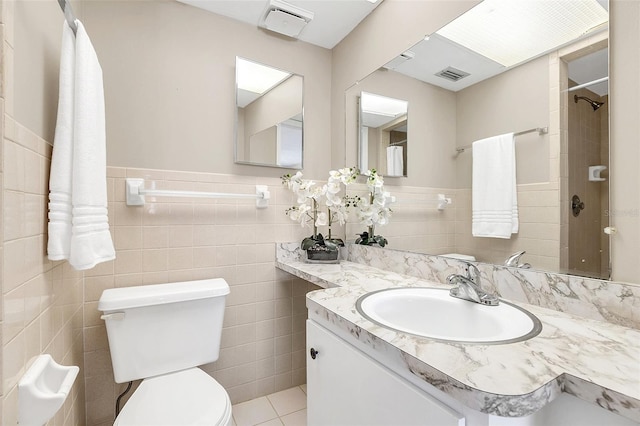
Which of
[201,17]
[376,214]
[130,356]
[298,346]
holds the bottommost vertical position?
[298,346]

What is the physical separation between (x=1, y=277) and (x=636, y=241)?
144cm

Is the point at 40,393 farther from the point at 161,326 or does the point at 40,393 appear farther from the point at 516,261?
the point at 516,261

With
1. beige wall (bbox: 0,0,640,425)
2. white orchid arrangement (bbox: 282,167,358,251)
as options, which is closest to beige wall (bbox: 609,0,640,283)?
beige wall (bbox: 0,0,640,425)

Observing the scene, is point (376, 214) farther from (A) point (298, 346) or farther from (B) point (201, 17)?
(B) point (201, 17)

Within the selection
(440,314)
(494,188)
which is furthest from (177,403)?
(494,188)

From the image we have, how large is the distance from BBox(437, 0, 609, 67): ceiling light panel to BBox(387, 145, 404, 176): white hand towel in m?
0.54

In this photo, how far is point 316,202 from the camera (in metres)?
1.76

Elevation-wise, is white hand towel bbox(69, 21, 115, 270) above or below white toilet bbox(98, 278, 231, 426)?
above

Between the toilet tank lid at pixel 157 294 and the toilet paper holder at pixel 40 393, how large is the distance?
375 millimetres

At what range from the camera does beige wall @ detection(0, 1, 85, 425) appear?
60 cm

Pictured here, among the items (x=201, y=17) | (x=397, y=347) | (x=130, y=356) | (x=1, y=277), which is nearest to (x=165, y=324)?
(x=130, y=356)

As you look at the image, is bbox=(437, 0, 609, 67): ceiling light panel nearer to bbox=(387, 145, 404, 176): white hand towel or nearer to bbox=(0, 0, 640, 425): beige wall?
bbox=(0, 0, 640, 425): beige wall

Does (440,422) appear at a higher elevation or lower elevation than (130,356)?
higher

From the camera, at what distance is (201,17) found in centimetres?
156
